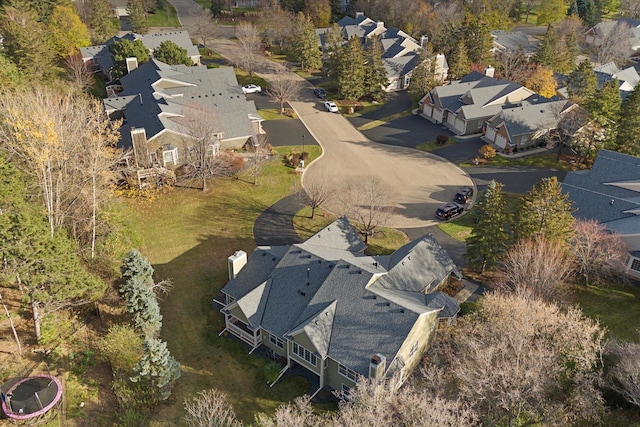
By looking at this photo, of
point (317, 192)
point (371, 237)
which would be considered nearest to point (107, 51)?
point (317, 192)

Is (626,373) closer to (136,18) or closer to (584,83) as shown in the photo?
(584,83)

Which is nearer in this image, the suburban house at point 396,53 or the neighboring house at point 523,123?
the neighboring house at point 523,123

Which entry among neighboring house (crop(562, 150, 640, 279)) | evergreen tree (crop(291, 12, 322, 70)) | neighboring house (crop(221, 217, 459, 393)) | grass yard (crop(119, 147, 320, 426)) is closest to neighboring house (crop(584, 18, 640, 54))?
evergreen tree (crop(291, 12, 322, 70))

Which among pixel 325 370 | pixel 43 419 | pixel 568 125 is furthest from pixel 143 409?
pixel 568 125

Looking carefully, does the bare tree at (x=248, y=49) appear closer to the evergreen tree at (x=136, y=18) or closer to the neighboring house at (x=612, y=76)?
the evergreen tree at (x=136, y=18)

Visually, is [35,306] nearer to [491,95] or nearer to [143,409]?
[143,409]

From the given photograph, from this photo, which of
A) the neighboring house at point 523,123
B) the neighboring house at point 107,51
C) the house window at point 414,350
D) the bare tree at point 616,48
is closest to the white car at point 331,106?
the neighboring house at point 523,123

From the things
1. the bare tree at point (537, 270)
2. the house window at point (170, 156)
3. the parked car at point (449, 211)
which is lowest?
the parked car at point (449, 211)
